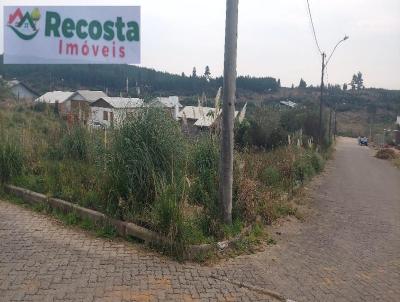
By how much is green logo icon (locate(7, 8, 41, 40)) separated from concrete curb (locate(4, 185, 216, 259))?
2.54 m

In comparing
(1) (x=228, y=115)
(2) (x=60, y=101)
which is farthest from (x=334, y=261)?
(2) (x=60, y=101)

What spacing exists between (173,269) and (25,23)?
185 inches

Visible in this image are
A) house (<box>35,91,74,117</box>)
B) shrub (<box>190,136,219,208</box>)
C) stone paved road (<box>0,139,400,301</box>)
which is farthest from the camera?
house (<box>35,91,74,117</box>)

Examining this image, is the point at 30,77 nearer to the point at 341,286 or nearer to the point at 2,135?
the point at 2,135

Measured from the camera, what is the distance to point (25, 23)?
694cm

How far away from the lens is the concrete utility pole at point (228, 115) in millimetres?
5742

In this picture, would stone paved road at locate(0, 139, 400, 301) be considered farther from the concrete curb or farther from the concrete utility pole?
the concrete utility pole

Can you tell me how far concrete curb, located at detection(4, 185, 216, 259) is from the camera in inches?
201

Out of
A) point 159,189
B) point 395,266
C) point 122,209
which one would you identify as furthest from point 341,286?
point 122,209

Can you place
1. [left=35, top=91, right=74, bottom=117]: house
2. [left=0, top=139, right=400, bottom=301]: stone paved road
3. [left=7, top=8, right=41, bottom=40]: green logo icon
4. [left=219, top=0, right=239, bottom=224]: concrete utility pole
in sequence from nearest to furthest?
[left=0, top=139, right=400, bottom=301]: stone paved road < [left=219, top=0, right=239, bottom=224]: concrete utility pole < [left=7, top=8, right=41, bottom=40]: green logo icon < [left=35, top=91, right=74, bottom=117]: house

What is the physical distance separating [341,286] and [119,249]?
2.54 m

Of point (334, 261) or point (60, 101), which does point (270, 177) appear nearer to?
point (334, 261)

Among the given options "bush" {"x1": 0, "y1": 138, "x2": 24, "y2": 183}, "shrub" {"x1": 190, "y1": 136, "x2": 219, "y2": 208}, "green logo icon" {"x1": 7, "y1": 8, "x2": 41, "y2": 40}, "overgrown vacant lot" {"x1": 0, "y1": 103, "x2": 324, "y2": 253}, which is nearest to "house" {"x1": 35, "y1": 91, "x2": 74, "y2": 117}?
"bush" {"x1": 0, "y1": 138, "x2": 24, "y2": 183}

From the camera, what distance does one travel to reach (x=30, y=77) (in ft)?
252
